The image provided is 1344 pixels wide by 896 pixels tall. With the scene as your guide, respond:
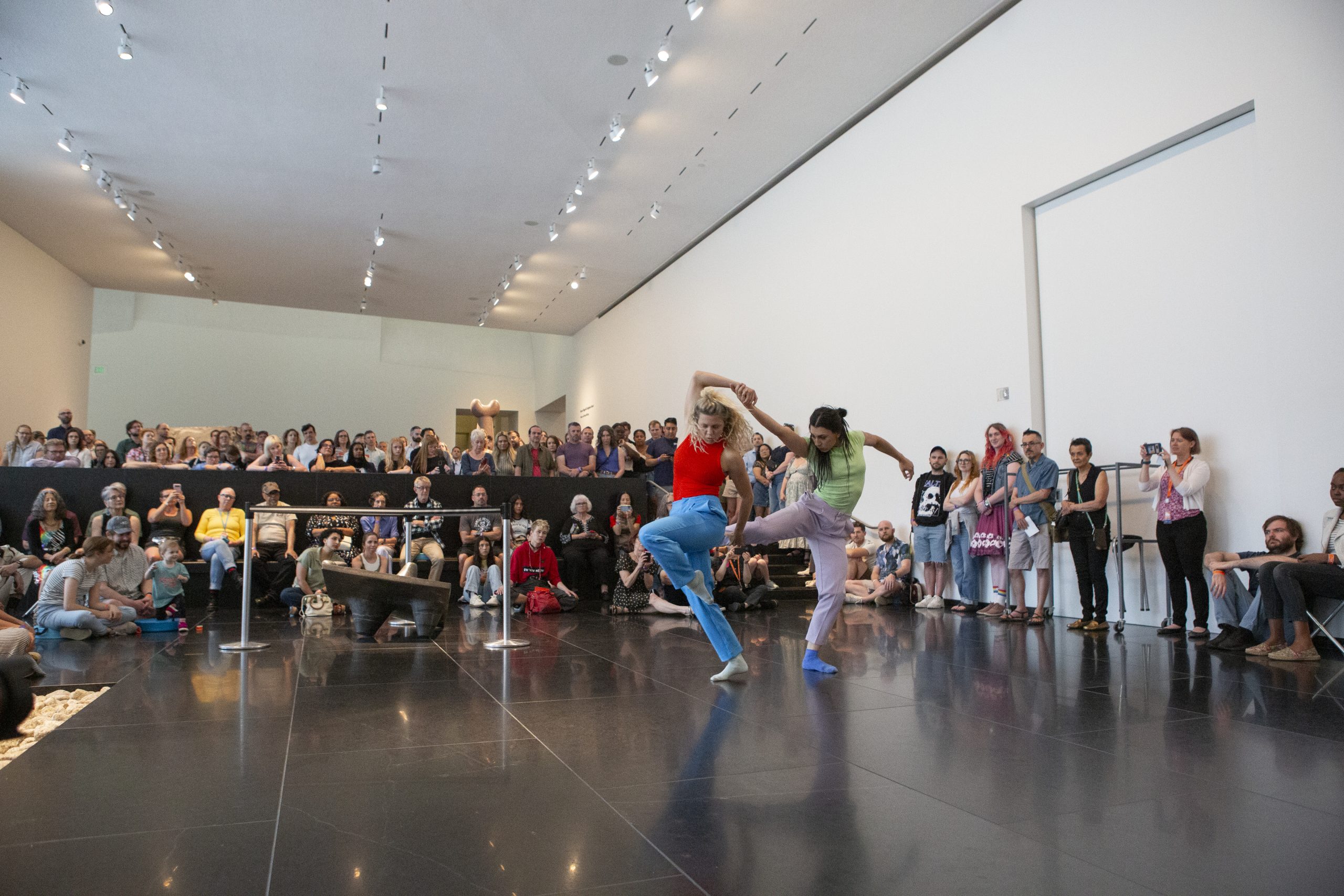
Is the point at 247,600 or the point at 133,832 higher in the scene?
the point at 247,600

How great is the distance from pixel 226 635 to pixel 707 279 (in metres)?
10.3

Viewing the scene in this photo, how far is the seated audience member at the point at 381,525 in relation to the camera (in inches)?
390

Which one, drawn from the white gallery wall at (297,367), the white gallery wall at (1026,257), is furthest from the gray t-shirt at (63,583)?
the white gallery wall at (297,367)

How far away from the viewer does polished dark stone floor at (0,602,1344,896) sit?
1.99 metres

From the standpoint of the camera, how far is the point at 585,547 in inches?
421

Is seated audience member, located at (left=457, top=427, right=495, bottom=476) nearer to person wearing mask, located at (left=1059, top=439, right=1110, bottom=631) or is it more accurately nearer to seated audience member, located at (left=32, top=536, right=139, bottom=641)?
seated audience member, located at (left=32, top=536, right=139, bottom=641)

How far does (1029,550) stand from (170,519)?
9161 mm

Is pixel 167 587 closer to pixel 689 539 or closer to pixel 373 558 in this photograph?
pixel 373 558

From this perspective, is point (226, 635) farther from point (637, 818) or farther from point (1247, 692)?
point (1247, 692)

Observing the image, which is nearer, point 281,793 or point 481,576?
point 281,793

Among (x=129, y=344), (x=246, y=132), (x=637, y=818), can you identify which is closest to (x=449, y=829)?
(x=637, y=818)

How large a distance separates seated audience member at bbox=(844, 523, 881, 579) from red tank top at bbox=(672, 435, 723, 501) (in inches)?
249

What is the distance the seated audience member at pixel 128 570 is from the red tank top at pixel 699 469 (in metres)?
5.44

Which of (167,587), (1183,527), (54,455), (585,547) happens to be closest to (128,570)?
(167,587)
